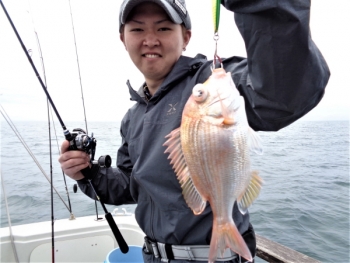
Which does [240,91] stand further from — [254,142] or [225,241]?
[225,241]

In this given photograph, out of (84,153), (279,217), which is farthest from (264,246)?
(279,217)

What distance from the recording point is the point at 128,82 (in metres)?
2.58

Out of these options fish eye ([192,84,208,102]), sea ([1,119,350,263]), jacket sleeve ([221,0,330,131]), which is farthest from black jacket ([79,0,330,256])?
sea ([1,119,350,263])

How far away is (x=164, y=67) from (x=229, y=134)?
98 cm

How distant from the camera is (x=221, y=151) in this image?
A: 136cm

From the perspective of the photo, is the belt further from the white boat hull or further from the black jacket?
the white boat hull

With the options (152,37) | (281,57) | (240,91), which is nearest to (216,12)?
(281,57)

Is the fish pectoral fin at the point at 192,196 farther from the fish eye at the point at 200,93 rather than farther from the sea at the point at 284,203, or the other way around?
the sea at the point at 284,203

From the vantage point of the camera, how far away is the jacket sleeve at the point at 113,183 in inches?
105

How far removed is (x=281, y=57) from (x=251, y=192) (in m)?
0.69

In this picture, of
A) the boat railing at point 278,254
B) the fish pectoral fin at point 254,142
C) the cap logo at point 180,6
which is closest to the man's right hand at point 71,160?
the cap logo at point 180,6

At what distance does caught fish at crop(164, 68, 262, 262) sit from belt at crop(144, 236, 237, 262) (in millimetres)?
399

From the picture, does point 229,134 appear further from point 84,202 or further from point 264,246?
point 84,202

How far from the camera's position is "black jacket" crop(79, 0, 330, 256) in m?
1.22
